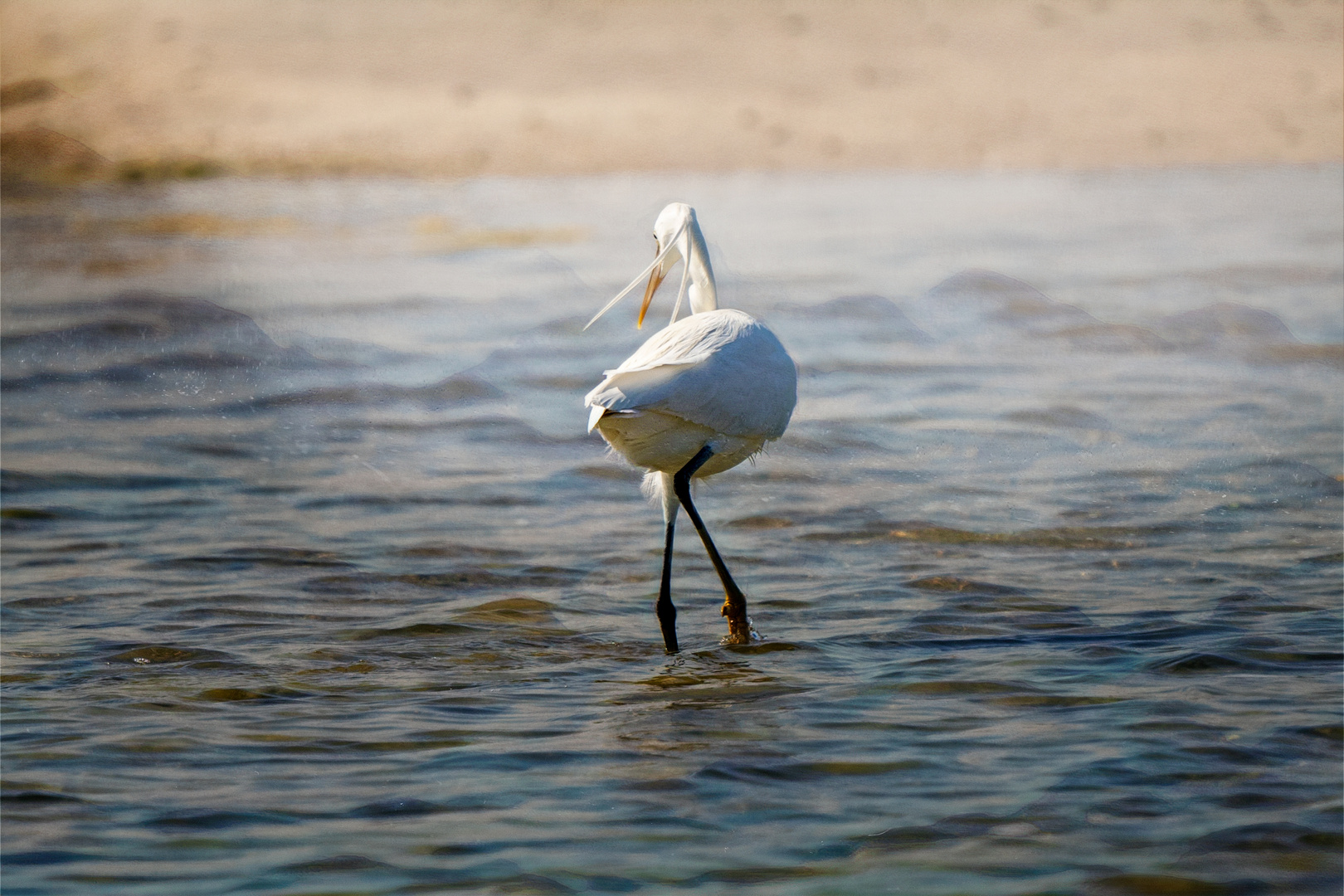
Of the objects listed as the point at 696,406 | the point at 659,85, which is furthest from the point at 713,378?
the point at 659,85

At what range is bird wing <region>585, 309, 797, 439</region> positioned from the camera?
19.1 ft

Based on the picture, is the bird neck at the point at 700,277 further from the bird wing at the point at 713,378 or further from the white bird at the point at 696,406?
the bird wing at the point at 713,378

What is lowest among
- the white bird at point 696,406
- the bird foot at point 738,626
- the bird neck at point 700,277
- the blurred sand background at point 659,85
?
the bird foot at point 738,626

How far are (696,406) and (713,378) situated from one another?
122mm

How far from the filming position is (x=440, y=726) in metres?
5.12

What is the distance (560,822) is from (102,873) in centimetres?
120

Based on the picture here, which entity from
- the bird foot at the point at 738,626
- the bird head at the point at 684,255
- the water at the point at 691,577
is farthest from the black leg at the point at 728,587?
the bird head at the point at 684,255

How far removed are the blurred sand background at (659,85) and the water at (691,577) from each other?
2.98 metres

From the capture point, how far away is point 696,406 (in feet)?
19.5

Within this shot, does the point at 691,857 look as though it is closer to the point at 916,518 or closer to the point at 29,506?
the point at 916,518

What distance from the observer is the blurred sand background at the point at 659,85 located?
17766 millimetres

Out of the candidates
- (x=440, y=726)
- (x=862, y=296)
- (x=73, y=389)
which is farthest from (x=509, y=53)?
(x=440, y=726)

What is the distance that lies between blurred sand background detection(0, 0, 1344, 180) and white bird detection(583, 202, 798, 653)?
11702 millimetres

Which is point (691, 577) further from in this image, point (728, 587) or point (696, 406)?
point (696, 406)
